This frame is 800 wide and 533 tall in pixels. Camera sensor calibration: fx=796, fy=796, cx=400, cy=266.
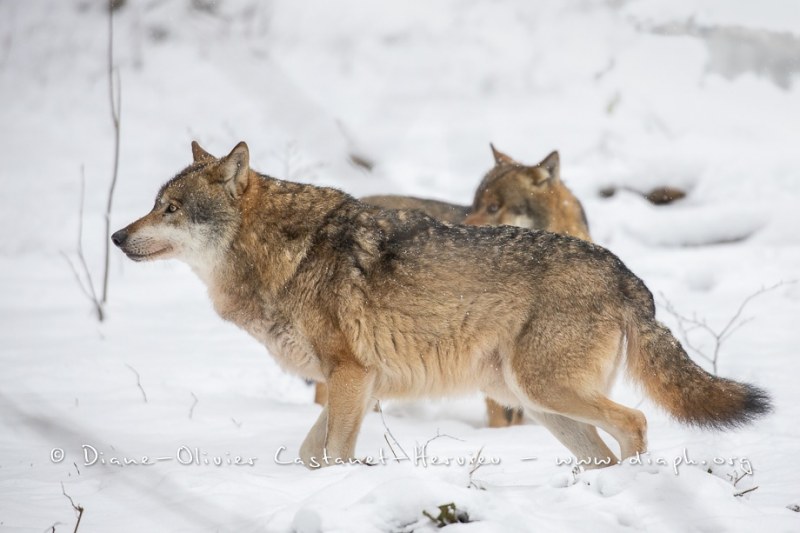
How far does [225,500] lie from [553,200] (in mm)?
5370

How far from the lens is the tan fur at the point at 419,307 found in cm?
436

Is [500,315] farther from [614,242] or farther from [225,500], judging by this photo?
[614,242]

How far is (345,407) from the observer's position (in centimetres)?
452

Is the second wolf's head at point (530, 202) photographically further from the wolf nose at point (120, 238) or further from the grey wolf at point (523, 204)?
the wolf nose at point (120, 238)

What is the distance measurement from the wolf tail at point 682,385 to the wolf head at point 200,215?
2.49 metres

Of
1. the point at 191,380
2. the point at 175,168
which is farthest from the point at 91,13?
the point at 191,380

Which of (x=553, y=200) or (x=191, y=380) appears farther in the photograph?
(x=553, y=200)

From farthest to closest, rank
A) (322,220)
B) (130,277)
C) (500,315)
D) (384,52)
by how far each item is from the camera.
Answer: (384,52)
(130,277)
(322,220)
(500,315)

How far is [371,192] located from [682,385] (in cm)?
715

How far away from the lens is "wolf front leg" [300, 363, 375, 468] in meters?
4.52

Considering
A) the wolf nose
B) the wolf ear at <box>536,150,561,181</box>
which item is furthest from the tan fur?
the wolf ear at <box>536,150,561,181</box>

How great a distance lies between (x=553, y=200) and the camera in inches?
322

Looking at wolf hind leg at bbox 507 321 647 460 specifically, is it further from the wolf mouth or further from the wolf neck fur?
the wolf mouth

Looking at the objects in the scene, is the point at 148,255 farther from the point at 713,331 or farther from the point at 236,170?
the point at 713,331
